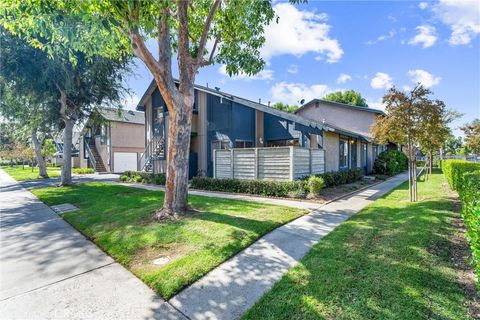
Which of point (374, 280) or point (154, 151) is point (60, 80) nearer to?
Answer: point (154, 151)

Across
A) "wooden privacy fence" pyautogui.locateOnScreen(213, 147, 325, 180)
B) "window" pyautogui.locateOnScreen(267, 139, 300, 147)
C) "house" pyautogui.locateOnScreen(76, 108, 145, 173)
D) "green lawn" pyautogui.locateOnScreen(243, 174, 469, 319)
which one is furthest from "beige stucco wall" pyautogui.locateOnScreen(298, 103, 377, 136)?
"house" pyautogui.locateOnScreen(76, 108, 145, 173)

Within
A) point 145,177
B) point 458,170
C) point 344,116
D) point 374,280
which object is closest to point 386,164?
point 344,116

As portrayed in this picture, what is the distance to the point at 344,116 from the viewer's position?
22.6 meters

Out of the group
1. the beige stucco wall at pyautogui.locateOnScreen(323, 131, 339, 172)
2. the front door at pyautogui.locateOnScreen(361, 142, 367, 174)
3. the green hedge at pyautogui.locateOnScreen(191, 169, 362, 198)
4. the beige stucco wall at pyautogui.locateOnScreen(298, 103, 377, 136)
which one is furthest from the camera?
the beige stucco wall at pyautogui.locateOnScreen(298, 103, 377, 136)

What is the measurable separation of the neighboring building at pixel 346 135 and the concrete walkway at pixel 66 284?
11.7 meters

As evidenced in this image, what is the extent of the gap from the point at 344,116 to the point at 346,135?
28.8 ft

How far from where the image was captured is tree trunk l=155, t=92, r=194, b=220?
6645 mm

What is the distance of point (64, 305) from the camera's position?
3090mm

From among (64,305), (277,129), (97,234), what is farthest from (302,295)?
(277,129)

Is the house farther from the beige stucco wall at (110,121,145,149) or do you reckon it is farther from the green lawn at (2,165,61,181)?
the green lawn at (2,165,61,181)

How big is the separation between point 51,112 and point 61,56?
406cm

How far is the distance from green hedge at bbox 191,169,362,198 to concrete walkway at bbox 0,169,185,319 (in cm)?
679

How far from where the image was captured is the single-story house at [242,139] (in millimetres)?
10977

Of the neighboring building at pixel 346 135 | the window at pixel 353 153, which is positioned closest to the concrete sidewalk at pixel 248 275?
the neighboring building at pixel 346 135
